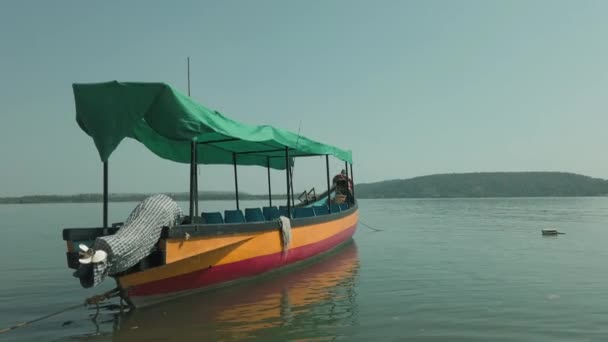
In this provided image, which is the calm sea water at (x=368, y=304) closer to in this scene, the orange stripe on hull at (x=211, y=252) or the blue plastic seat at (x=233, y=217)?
the orange stripe on hull at (x=211, y=252)

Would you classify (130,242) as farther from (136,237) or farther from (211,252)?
(211,252)

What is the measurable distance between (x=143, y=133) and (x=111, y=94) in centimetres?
287

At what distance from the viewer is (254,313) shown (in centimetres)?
771

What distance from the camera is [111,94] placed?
7.21m

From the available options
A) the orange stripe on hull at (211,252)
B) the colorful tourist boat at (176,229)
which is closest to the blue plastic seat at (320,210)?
the orange stripe on hull at (211,252)

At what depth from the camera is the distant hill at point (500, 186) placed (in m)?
141

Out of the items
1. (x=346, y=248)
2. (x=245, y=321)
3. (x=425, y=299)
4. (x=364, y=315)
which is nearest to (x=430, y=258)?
(x=346, y=248)

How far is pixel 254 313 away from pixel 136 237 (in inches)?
91.6

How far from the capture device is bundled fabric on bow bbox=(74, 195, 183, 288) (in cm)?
639

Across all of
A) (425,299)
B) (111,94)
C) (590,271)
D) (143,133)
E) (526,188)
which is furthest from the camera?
(526,188)

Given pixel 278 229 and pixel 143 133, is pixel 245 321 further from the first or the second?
pixel 143 133

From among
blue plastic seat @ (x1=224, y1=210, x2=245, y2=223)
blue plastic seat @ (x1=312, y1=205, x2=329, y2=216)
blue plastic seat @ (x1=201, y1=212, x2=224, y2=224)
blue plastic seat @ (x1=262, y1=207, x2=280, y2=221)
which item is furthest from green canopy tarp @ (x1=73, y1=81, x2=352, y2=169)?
blue plastic seat @ (x1=312, y1=205, x2=329, y2=216)

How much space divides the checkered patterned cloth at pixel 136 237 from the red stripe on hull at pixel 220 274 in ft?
3.10

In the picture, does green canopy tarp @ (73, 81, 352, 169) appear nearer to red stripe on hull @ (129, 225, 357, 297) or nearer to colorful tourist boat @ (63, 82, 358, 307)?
colorful tourist boat @ (63, 82, 358, 307)
